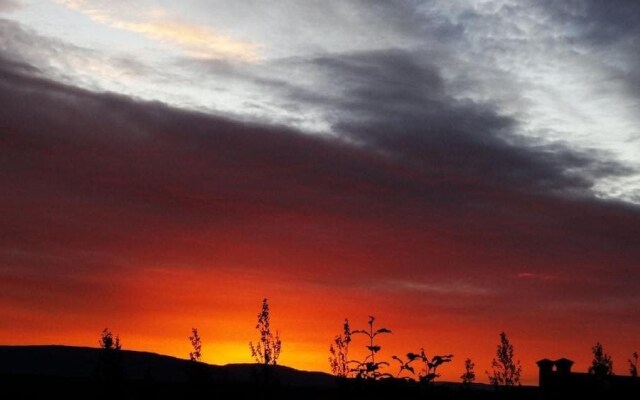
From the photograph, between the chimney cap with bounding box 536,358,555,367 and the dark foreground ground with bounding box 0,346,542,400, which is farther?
the chimney cap with bounding box 536,358,555,367

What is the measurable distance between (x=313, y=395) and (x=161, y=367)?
429 feet

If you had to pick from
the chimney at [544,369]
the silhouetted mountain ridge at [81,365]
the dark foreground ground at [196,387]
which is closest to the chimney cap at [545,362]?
the chimney at [544,369]

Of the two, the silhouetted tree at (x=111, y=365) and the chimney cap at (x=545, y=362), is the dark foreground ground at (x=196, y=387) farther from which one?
the chimney cap at (x=545, y=362)

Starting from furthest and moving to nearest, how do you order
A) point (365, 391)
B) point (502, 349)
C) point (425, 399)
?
point (502, 349), point (425, 399), point (365, 391)

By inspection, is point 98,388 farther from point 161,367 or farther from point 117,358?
point 161,367

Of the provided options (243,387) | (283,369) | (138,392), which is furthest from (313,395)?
(283,369)

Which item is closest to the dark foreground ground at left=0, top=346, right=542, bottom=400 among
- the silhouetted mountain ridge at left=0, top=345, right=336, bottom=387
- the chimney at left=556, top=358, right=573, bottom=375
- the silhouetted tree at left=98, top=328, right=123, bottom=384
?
the silhouetted tree at left=98, top=328, right=123, bottom=384

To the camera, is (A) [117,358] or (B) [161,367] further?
(B) [161,367]

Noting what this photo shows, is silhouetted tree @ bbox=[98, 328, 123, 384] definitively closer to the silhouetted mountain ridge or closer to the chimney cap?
the chimney cap

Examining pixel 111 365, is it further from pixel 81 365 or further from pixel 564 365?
pixel 81 365

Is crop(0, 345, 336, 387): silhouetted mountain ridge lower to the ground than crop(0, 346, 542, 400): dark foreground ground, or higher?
higher

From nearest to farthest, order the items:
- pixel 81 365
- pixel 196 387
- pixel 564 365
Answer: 1. pixel 196 387
2. pixel 564 365
3. pixel 81 365

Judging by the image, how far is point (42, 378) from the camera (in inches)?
873

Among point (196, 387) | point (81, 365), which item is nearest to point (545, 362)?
point (196, 387)
